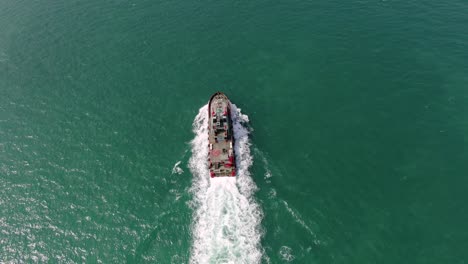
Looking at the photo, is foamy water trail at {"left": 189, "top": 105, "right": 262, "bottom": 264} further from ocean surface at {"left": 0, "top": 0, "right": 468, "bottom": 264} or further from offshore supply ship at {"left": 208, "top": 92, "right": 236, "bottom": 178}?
offshore supply ship at {"left": 208, "top": 92, "right": 236, "bottom": 178}

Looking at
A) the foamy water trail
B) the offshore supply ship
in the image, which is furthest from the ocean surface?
the offshore supply ship

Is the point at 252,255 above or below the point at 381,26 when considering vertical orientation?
below

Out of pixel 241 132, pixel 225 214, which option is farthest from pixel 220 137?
pixel 225 214

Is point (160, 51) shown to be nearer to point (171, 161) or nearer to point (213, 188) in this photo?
point (171, 161)

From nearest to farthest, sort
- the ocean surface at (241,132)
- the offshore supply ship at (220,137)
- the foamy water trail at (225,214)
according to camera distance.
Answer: the foamy water trail at (225,214) → the ocean surface at (241,132) → the offshore supply ship at (220,137)

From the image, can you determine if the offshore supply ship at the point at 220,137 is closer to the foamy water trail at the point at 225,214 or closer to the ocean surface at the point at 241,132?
the foamy water trail at the point at 225,214

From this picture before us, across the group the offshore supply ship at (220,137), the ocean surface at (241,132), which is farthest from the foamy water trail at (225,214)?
Result: the offshore supply ship at (220,137)

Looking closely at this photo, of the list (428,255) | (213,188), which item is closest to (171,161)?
(213,188)
